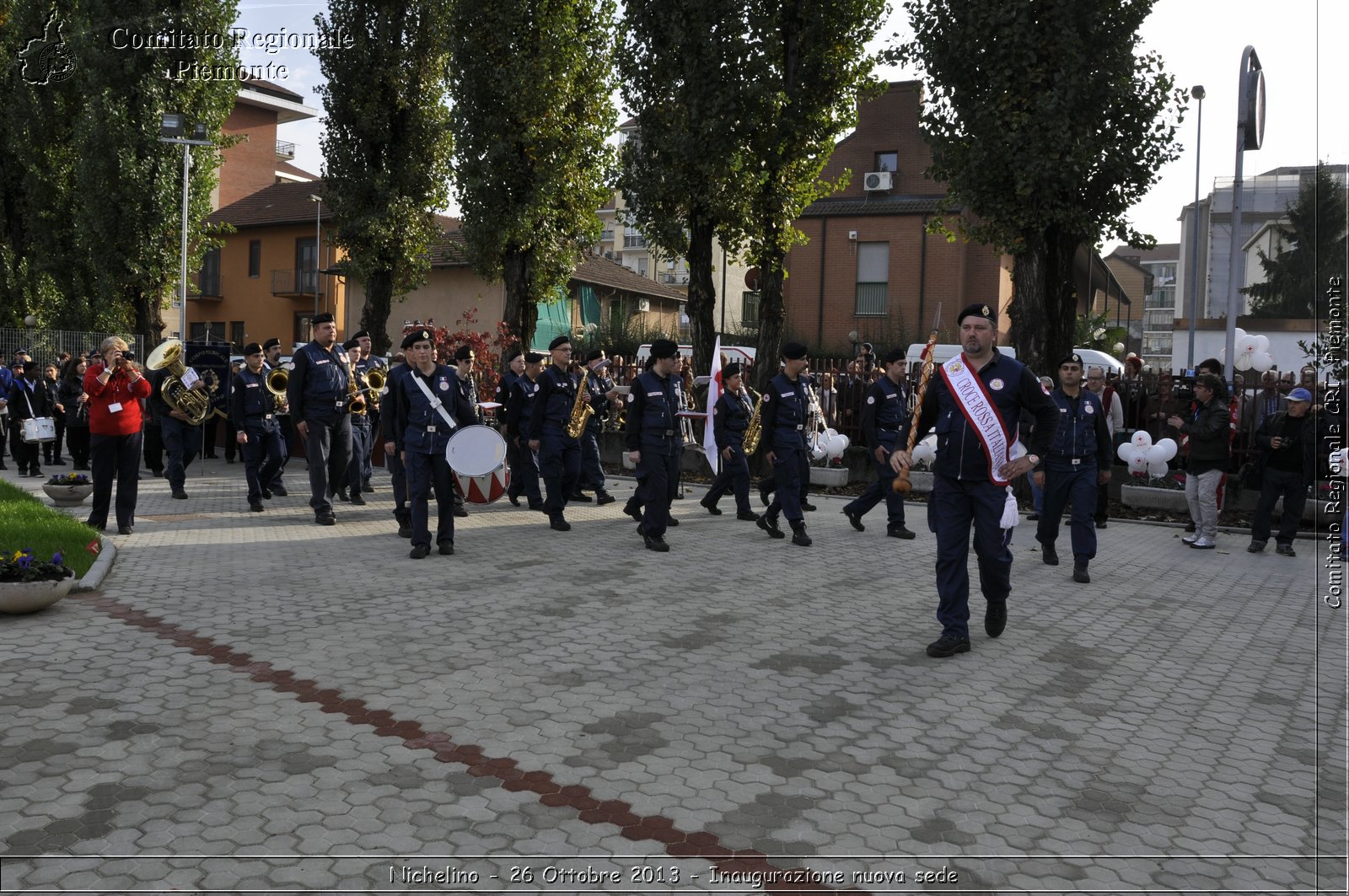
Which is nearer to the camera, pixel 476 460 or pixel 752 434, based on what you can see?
pixel 476 460

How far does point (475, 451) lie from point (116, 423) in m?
3.49

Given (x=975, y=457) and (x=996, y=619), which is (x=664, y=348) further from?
(x=996, y=619)

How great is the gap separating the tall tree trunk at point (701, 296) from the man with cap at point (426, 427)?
8.52m

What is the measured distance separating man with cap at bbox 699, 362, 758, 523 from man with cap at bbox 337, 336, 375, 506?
4464mm

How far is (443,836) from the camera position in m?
3.83

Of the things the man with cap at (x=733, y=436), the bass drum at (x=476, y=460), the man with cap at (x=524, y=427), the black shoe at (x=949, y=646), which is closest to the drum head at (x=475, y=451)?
the bass drum at (x=476, y=460)

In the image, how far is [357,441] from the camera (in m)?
14.1

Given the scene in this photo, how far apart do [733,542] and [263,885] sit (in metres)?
8.03

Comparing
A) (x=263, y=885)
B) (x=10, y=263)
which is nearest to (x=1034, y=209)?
(x=263, y=885)

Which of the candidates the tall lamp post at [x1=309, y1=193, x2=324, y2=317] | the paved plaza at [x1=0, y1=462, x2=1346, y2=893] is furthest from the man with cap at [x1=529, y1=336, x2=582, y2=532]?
the tall lamp post at [x1=309, y1=193, x2=324, y2=317]

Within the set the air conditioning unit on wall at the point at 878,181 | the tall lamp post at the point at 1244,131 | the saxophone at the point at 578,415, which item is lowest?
the saxophone at the point at 578,415

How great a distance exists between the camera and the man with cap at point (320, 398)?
39.1ft

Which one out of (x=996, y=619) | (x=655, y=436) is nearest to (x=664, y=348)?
(x=655, y=436)

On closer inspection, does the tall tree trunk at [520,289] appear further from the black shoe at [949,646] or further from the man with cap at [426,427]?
the black shoe at [949,646]
